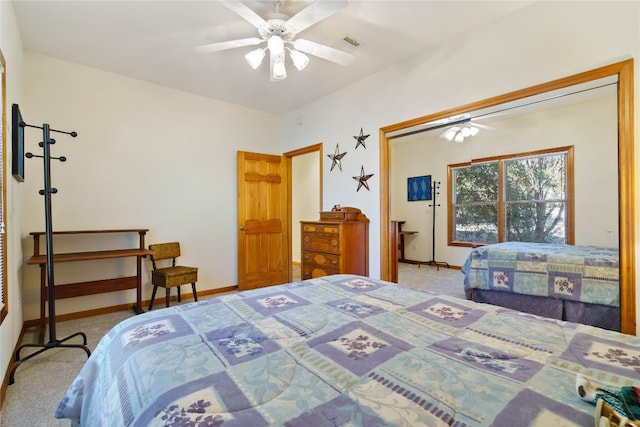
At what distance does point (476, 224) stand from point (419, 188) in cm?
107

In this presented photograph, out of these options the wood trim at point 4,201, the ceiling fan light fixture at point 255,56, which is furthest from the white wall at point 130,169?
the ceiling fan light fixture at point 255,56

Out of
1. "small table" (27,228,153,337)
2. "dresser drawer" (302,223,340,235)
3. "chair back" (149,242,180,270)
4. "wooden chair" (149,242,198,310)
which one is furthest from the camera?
"chair back" (149,242,180,270)

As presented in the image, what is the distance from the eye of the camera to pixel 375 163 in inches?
139

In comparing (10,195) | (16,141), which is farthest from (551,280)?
(16,141)

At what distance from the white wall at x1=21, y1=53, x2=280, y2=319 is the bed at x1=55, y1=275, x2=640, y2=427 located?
2.77 m

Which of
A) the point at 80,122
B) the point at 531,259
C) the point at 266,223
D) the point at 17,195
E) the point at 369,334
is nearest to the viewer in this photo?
the point at 369,334

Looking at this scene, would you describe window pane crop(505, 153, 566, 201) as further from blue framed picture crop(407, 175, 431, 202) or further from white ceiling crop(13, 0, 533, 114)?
white ceiling crop(13, 0, 533, 114)

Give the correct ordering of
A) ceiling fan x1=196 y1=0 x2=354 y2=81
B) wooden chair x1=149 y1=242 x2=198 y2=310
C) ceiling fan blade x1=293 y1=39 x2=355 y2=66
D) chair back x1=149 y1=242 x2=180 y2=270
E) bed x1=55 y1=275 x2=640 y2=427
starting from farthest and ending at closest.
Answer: chair back x1=149 y1=242 x2=180 y2=270 < wooden chair x1=149 y1=242 x2=198 y2=310 < ceiling fan blade x1=293 y1=39 x2=355 y2=66 < ceiling fan x1=196 y1=0 x2=354 y2=81 < bed x1=55 y1=275 x2=640 y2=427

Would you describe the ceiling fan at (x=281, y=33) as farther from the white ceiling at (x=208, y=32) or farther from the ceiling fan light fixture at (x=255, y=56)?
the white ceiling at (x=208, y=32)

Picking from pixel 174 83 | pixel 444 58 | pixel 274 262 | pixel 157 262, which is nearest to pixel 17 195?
pixel 157 262

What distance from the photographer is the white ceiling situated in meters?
2.33

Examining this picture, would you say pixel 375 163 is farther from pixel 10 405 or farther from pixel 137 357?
pixel 10 405

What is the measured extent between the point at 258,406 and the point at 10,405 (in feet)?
7.29

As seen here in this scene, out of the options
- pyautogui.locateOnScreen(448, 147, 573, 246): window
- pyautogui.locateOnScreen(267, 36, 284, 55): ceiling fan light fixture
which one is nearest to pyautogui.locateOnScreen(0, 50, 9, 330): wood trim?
pyautogui.locateOnScreen(267, 36, 284, 55): ceiling fan light fixture
